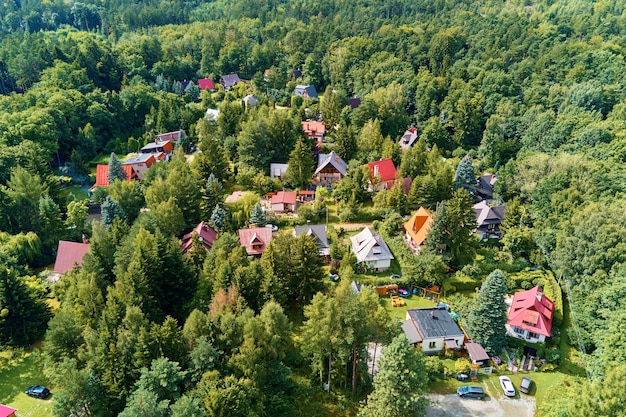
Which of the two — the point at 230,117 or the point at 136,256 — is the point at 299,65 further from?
the point at 136,256

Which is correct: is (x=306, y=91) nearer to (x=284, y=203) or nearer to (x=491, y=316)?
(x=284, y=203)

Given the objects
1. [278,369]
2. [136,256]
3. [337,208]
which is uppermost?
[136,256]

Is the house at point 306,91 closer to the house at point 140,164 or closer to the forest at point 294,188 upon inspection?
the forest at point 294,188

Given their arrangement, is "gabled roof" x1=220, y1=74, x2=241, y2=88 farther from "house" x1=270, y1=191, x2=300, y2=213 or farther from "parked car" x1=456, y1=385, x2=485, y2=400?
"parked car" x1=456, y1=385, x2=485, y2=400

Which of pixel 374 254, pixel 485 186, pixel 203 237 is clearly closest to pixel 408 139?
pixel 485 186

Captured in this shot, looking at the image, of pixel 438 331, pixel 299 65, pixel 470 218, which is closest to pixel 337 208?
pixel 470 218

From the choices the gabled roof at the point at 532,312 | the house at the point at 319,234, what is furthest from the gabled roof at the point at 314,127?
the gabled roof at the point at 532,312

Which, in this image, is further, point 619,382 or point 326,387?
point 326,387
